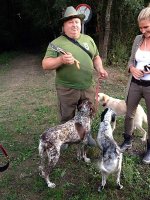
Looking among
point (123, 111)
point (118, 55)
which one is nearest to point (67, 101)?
point (123, 111)

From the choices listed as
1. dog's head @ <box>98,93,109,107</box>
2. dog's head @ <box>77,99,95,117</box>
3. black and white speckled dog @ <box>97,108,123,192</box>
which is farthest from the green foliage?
black and white speckled dog @ <box>97,108,123,192</box>

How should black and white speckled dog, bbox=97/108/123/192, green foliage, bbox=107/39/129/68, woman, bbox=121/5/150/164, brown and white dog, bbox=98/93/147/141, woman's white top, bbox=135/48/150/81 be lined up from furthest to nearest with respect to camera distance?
green foliage, bbox=107/39/129/68, brown and white dog, bbox=98/93/147/141, woman's white top, bbox=135/48/150/81, woman, bbox=121/5/150/164, black and white speckled dog, bbox=97/108/123/192

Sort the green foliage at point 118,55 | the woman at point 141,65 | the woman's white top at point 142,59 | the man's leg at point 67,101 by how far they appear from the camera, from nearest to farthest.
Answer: the woman at point 141,65 → the woman's white top at point 142,59 → the man's leg at point 67,101 → the green foliage at point 118,55

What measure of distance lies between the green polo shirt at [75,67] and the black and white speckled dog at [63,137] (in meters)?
0.32

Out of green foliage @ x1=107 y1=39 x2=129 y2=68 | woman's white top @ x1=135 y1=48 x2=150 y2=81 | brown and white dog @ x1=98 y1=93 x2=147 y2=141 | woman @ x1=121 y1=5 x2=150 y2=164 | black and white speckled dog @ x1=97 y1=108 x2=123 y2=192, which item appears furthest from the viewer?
green foliage @ x1=107 y1=39 x2=129 y2=68

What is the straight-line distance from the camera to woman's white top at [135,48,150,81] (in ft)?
14.0

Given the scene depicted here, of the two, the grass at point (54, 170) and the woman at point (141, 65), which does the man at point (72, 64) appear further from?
the grass at point (54, 170)

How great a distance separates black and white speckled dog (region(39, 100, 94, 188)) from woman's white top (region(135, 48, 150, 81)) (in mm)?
863

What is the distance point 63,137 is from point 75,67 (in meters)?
0.94

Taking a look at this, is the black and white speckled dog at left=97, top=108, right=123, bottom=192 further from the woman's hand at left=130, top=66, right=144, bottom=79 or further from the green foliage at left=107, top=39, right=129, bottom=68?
the green foliage at left=107, top=39, right=129, bottom=68

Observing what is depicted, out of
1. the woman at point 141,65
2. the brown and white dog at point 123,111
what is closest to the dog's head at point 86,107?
the woman at point 141,65

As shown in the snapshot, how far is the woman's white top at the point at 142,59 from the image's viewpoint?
14.0ft

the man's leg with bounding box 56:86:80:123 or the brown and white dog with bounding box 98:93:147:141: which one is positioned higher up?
the man's leg with bounding box 56:86:80:123

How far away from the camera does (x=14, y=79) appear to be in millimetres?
11594
